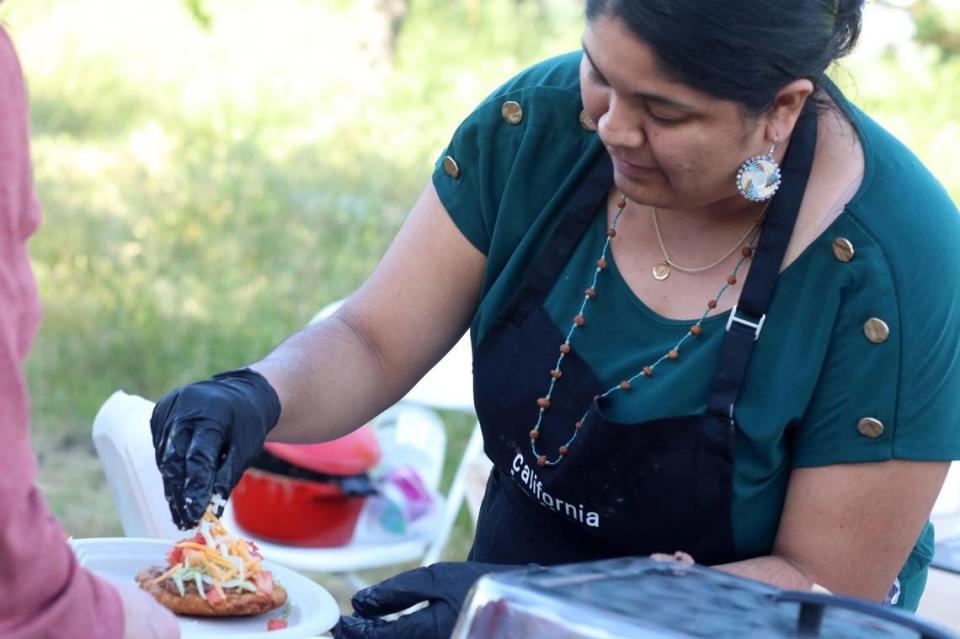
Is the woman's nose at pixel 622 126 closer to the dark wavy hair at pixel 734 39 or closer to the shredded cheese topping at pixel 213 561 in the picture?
the dark wavy hair at pixel 734 39

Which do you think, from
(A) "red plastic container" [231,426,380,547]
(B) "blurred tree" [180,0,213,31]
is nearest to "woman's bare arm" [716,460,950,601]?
(B) "blurred tree" [180,0,213,31]

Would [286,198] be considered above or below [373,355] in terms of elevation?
below

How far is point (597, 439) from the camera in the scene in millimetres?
1781

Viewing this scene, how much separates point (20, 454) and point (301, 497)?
2328 millimetres

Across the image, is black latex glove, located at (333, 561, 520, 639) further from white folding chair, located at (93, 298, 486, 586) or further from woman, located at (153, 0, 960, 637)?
white folding chair, located at (93, 298, 486, 586)

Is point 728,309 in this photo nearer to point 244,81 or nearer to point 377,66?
point 244,81

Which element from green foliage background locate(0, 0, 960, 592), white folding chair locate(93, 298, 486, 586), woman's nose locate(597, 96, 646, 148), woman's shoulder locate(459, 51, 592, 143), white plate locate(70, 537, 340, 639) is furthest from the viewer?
green foliage background locate(0, 0, 960, 592)

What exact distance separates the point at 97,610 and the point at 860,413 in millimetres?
1021

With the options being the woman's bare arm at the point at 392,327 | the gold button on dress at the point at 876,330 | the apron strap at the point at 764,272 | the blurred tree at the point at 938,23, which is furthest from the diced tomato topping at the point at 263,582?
the blurred tree at the point at 938,23

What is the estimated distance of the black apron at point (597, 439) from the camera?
5.75ft

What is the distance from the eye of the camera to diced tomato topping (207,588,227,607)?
1609 millimetres

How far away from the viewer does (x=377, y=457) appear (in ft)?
11.7

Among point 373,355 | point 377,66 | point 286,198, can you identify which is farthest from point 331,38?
point 373,355

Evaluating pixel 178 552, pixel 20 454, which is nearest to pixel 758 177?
pixel 178 552
